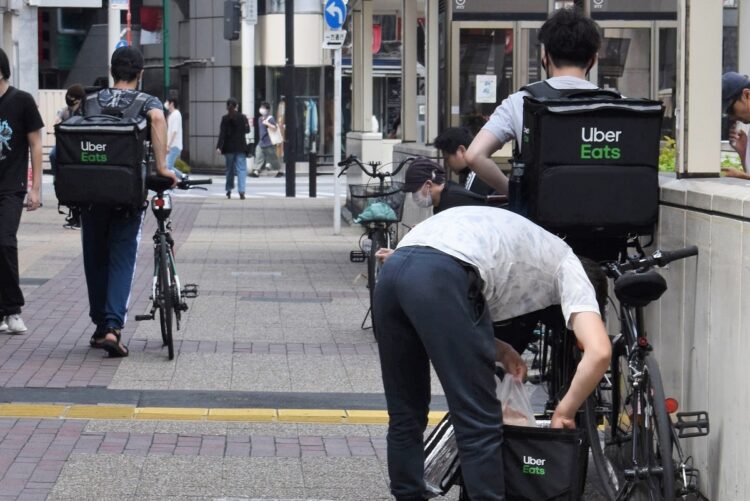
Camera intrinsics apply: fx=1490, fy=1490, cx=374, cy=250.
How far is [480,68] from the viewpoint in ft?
50.5

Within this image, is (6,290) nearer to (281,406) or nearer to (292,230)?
(281,406)

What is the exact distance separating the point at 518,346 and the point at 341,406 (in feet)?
8.70

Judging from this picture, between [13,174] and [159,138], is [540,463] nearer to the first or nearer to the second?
[159,138]

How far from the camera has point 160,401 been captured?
7977 millimetres

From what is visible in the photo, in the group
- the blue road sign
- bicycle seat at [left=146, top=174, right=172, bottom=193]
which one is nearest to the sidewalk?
bicycle seat at [left=146, top=174, right=172, bottom=193]

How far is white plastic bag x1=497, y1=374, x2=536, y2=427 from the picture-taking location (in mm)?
4910

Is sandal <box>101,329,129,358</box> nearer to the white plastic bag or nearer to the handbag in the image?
the white plastic bag

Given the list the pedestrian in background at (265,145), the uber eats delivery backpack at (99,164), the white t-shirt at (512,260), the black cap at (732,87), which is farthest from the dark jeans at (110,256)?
the pedestrian in background at (265,145)

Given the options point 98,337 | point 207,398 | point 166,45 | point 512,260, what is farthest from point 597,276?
point 166,45

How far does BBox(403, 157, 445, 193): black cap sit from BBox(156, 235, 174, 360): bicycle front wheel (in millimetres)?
2134

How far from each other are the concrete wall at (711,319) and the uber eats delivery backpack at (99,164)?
4.03 meters

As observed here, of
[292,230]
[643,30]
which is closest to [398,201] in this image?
[643,30]

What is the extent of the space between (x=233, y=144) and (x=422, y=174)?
2176 centimetres

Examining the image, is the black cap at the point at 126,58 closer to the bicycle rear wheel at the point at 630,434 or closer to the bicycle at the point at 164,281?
the bicycle at the point at 164,281
